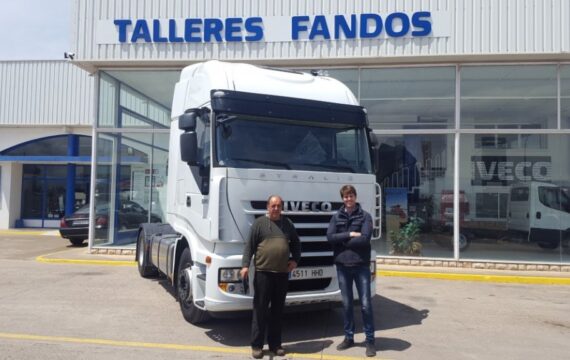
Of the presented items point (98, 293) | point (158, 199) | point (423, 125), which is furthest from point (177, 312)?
point (423, 125)

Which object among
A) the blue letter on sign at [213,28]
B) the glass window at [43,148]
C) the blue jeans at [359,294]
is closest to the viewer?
the blue jeans at [359,294]

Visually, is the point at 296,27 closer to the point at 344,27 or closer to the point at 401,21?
the point at 344,27

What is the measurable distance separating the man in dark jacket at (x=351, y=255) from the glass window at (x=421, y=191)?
6733 millimetres

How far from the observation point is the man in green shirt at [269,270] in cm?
562

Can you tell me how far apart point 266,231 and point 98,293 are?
4.72m

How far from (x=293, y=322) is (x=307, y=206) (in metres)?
1.91

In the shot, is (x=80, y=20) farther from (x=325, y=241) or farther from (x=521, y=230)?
(x=521, y=230)

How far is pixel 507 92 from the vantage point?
12547 millimetres

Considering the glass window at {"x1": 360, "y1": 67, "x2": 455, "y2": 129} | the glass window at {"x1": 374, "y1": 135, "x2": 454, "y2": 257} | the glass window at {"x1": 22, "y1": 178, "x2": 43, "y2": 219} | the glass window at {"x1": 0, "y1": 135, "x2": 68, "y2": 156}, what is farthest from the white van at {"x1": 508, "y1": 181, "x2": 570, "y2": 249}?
the glass window at {"x1": 22, "y1": 178, "x2": 43, "y2": 219}

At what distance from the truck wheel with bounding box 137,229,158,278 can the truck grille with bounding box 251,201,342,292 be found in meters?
4.88

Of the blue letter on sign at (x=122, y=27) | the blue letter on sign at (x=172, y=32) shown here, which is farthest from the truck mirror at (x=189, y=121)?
the blue letter on sign at (x=122, y=27)

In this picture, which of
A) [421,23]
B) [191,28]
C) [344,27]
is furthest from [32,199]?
[421,23]

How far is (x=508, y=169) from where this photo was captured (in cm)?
1246

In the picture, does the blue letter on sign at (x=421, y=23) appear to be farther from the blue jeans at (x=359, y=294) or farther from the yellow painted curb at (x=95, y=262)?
the yellow painted curb at (x=95, y=262)
